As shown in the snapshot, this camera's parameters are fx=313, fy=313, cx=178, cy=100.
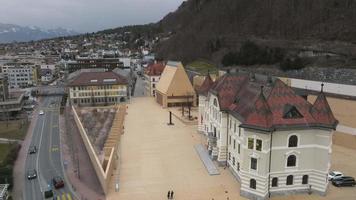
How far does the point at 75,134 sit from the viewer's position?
185 feet

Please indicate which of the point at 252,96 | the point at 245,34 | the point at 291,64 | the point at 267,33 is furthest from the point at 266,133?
the point at 245,34

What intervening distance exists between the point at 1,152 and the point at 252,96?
38997 millimetres

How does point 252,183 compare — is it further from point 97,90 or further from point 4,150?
point 97,90

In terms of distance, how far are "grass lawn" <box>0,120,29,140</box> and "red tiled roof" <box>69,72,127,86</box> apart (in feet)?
52.2

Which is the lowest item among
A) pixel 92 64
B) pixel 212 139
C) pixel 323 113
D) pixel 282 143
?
pixel 212 139

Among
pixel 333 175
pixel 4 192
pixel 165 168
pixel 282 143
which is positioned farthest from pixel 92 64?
pixel 333 175

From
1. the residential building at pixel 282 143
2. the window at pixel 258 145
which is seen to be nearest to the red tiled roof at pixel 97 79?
the residential building at pixel 282 143

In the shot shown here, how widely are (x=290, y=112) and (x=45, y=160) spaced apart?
3394 centimetres

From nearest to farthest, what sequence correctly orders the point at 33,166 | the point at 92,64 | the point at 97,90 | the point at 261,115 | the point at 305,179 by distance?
the point at 261,115 < the point at 305,179 < the point at 33,166 < the point at 97,90 < the point at 92,64

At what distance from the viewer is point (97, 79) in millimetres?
78125

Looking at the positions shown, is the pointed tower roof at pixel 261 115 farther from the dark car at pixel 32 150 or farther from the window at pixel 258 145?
the dark car at pixel 32 150

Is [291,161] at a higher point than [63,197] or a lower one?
higher

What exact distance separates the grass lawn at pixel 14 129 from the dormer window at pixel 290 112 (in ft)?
150

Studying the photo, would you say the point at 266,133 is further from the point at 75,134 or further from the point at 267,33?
the point at 267,33
